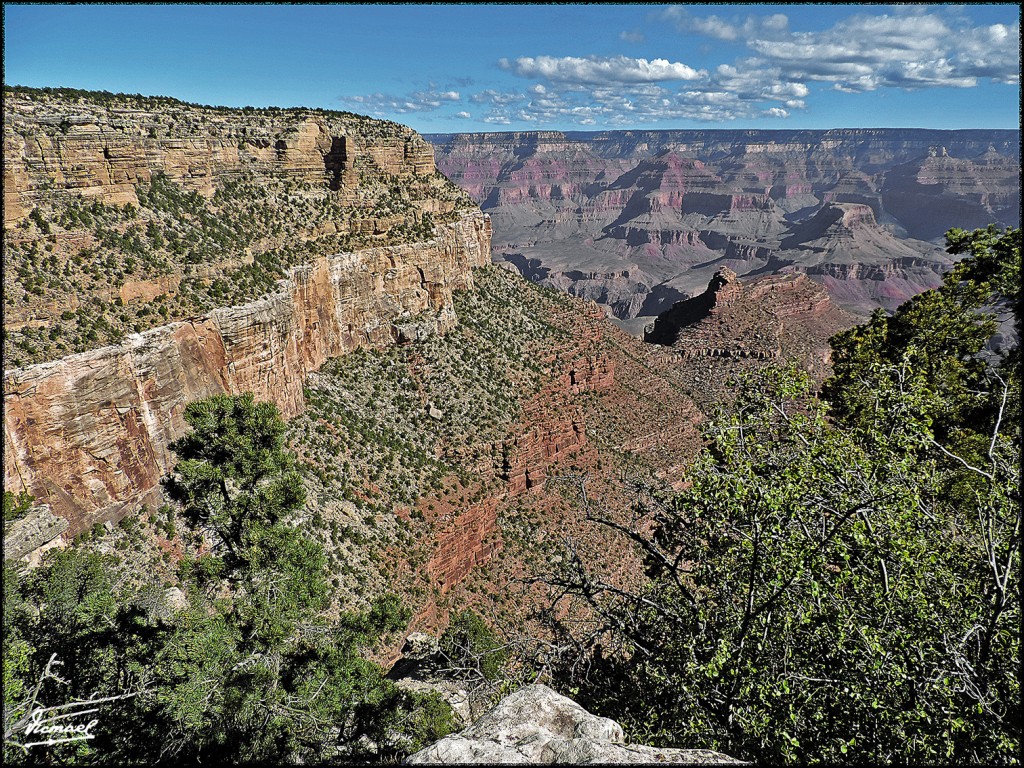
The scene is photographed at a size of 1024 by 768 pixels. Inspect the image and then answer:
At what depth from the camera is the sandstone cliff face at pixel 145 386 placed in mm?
17719

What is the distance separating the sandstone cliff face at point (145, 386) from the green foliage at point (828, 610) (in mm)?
17247

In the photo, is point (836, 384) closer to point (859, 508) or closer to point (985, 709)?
point (859, 508)

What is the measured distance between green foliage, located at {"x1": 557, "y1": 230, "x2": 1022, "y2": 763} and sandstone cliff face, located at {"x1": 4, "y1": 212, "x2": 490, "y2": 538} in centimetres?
1725

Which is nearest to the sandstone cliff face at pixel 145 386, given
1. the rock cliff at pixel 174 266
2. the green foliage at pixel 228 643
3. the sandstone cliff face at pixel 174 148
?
the rock cliff at pixel 174 266

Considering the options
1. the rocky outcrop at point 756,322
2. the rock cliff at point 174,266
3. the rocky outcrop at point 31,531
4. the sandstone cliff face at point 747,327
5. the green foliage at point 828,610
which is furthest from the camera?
the rocky outcrop at point 756,322

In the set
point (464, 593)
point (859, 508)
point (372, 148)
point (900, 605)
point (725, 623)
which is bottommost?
point (464, 593)

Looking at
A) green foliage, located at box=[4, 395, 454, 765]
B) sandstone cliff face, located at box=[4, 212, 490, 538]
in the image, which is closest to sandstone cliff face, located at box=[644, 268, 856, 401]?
sandstone cliff face, located at box=[4, 212, 490, 538]

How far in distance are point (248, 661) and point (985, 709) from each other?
552 inches

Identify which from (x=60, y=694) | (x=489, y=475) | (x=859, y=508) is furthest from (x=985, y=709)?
(x=489, y=475)

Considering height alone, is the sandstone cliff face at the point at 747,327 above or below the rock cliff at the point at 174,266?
below

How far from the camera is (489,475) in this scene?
117ft
